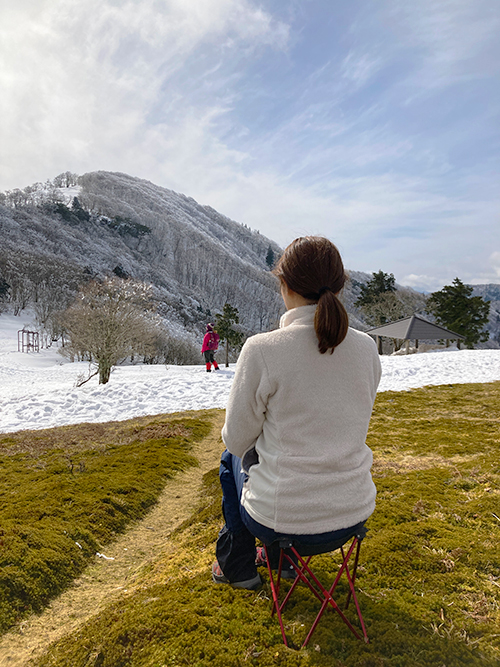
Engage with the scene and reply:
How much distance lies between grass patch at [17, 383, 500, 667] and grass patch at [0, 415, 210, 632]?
2.41 ft

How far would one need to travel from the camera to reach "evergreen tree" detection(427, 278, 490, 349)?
3462 cm

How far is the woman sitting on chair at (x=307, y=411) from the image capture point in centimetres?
172

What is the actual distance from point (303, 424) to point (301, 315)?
0.51m

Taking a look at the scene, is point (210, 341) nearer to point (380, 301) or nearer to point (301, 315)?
point (301, 315)

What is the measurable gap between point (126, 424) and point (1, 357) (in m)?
28.5

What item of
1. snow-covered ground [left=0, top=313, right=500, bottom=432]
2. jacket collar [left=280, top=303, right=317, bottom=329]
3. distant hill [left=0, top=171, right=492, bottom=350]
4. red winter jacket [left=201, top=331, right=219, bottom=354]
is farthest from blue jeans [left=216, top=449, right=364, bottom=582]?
distant hill [left=0, top=171, right=492, bottom=350]

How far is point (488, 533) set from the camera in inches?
105

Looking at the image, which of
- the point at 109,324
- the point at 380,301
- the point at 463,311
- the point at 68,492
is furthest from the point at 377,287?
the point at 68,492

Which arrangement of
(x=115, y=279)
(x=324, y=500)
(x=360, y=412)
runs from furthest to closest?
1. (x=115, y=279)
2. (x=360, y=412)
3. (x=324, y=500)

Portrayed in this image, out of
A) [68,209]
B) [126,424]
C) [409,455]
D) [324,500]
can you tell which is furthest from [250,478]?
[68,209]

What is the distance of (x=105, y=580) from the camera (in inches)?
124

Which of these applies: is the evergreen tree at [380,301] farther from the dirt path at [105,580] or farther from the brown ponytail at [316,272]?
the brown ponytail at [316,272]

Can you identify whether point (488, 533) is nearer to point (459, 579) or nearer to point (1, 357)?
point (459, 579)

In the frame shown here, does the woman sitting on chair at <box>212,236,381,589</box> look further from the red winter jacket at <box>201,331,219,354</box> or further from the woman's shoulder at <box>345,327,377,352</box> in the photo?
the red winter jacket at <box>201,331,219,354</box>
